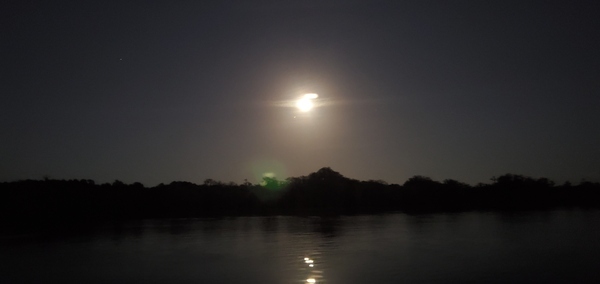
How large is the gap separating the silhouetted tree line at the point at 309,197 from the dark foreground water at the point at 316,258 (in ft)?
103

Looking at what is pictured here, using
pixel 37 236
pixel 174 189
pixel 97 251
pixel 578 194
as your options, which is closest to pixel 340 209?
pixel 174 189

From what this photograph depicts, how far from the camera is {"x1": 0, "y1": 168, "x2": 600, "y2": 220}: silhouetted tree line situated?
70062 mm

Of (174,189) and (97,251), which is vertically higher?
(174,189)

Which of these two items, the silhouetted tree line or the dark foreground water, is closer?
the dark foreground water

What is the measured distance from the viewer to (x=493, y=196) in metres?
91.2

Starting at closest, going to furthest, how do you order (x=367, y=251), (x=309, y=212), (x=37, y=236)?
(x=367, y=251), (x=37, y=236), (x=309, y=212)

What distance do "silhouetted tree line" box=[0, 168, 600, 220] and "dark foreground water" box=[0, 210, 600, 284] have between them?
31.4 meters

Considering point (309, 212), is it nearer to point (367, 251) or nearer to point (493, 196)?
point (493, 196)

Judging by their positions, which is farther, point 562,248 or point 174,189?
point 174,189

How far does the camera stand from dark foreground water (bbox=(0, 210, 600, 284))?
66.6 ft

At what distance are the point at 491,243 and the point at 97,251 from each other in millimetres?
22202

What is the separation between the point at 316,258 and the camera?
2511 centimetres

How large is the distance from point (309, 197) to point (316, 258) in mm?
61864

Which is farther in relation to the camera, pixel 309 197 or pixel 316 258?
pixel 309 197
